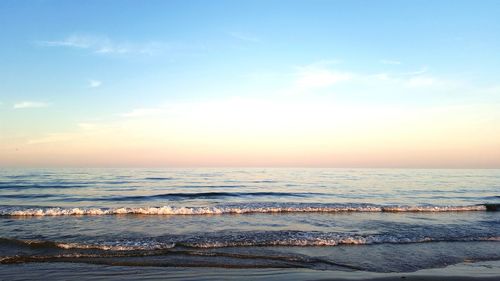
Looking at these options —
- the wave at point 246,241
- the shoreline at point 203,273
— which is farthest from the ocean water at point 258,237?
the shoreline at point 203,273

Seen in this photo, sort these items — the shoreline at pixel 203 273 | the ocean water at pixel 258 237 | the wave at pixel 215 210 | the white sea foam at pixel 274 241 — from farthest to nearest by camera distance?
the wave at pixel 215 210
the white sea foam at pixel 274 241
the ocean water at pixel 258 237
the shoreline at pixel 203 273

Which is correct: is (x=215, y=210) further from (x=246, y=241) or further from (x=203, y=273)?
(x=203, y=273)

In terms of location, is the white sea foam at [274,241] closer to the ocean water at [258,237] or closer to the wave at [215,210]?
the ocean water at [258,237]

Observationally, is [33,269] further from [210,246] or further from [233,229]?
[233,229]

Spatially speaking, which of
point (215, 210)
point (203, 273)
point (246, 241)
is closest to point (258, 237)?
point (246, 241)

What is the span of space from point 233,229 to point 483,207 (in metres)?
18.9

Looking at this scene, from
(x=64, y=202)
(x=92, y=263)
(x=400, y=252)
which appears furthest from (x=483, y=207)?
(x=64, y=202)

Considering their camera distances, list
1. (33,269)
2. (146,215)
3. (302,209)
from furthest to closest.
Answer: (302,209) → (146,215) → (33,269)

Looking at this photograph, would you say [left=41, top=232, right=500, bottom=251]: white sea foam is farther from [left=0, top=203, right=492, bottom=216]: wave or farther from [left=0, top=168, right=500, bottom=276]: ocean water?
[left=0, top=203, right=492, bottom=216]: wave

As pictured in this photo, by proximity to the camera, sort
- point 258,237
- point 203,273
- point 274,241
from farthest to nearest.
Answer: point 258,237, point 274,241, point 203,273

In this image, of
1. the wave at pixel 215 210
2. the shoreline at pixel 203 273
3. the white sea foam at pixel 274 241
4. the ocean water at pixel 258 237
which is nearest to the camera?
the shoreline at pixel 203 273

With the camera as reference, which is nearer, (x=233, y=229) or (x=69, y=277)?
(x=69, y=277)

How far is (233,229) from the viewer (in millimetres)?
15258

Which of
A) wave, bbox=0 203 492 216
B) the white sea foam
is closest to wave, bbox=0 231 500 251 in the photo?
the white sea foam
